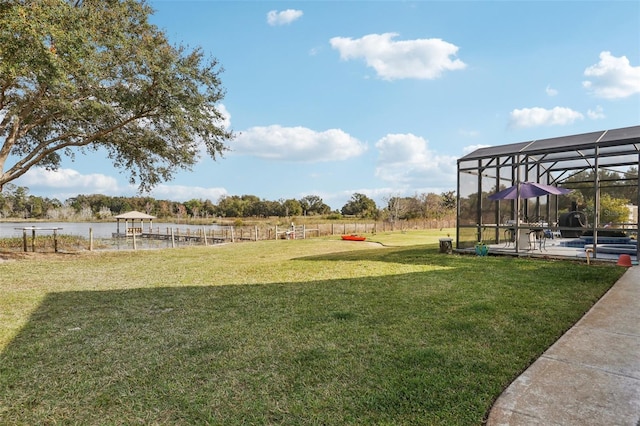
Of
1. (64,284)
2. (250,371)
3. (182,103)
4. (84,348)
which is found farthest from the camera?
(182,103)

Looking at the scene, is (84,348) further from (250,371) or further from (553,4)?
(553,4)

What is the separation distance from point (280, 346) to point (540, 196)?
423 inches

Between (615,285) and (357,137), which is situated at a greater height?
(357,137)

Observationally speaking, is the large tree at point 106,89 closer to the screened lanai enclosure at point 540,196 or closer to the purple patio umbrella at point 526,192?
the screened lanai enclosure at point 540,196

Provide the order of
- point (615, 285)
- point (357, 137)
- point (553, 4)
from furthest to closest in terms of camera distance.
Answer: point (357, 137)
point (553, 4)
point (615, 285)

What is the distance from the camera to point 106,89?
Result: 34.6ft

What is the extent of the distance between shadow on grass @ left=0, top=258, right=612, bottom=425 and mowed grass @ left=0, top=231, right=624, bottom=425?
1 centimetres

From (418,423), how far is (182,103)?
37.7 ft

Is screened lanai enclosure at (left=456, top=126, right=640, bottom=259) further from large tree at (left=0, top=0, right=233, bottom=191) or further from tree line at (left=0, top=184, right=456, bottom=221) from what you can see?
tree line at (left=0, top=184, right=456, bottom=221)

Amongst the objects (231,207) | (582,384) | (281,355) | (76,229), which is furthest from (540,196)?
(231,207)

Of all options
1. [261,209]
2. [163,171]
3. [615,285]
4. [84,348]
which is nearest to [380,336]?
[84,348]

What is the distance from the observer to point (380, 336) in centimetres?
343

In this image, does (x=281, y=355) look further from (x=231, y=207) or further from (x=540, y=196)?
(x=231, y=207)

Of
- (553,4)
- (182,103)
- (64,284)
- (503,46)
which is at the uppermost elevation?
(553,4)
